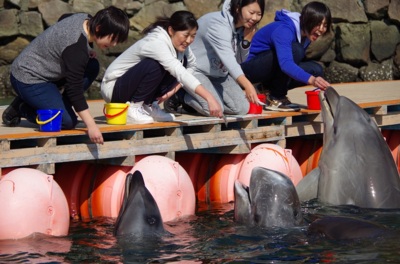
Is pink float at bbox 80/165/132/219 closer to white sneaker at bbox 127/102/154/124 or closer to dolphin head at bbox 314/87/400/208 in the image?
white sneaker at bbox 127/102/154/124

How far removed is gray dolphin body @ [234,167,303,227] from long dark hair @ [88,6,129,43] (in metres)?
1.43

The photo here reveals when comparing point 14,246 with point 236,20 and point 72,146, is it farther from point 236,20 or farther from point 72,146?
point 236,20

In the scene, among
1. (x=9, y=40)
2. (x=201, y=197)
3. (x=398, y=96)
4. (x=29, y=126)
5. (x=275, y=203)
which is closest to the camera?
(x=275, y=203)

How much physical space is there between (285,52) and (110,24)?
233cm

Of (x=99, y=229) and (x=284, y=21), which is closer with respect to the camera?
(x=99, y=229)

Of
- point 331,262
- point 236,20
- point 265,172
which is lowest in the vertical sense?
point 331,262

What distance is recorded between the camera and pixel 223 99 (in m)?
8.27

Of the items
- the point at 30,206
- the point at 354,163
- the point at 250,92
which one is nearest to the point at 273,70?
the point at 250,92

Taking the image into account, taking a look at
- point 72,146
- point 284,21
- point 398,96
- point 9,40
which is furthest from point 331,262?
point 9,40

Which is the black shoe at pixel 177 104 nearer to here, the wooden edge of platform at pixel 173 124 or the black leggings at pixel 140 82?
the wooden edge of platform at pixel 173 124

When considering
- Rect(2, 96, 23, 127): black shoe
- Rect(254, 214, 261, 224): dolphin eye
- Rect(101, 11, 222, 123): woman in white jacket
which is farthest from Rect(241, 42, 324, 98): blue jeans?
Rect(254, 214, 261, 224): dolphin eye

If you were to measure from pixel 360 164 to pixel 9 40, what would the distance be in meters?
11.9

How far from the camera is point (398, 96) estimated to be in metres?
10.2

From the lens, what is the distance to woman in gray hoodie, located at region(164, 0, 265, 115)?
7938 mm
